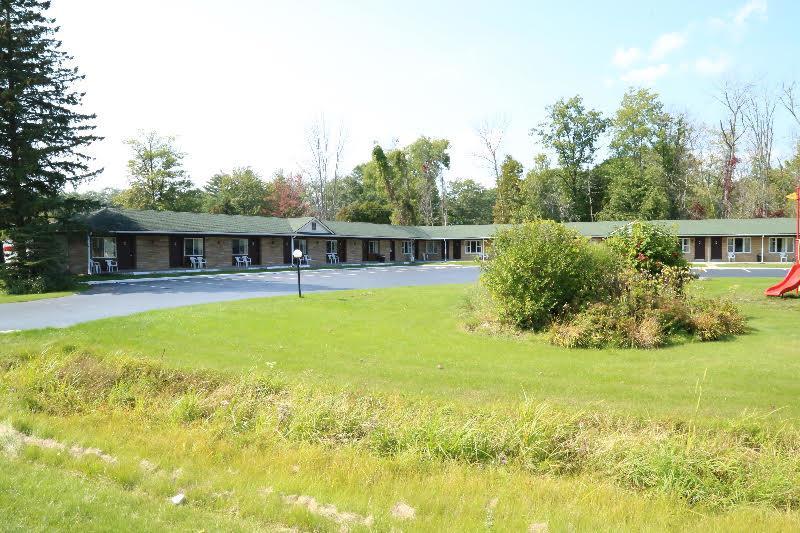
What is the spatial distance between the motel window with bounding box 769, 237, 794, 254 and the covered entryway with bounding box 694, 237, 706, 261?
13.9 ft

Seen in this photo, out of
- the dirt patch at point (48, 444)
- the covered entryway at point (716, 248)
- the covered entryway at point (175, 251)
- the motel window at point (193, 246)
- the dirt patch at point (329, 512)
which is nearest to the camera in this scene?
the dirt patch at point (329, 512)

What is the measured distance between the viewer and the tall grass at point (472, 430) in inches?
183

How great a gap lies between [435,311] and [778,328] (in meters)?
7.38

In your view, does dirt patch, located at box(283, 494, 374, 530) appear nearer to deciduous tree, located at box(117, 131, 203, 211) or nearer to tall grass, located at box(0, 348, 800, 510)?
tall grass, located at box(0, 348, 800, 510)

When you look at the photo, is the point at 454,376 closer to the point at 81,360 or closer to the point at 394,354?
the point at 394,354

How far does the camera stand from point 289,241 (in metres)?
40.2

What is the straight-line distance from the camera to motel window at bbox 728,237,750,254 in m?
40.6

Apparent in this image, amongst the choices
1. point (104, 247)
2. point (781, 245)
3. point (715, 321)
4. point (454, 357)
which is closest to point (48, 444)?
point (454, 357)

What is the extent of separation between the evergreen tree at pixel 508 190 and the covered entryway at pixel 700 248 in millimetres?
19794

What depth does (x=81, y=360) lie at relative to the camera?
27.9 feet

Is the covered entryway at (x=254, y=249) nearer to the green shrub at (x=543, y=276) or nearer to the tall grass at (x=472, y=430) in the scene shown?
the green shrub at (x=543, y=276)

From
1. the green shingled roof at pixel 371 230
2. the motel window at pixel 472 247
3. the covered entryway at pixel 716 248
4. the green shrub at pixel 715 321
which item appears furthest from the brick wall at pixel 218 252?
the covered entryway at pixel 716 248

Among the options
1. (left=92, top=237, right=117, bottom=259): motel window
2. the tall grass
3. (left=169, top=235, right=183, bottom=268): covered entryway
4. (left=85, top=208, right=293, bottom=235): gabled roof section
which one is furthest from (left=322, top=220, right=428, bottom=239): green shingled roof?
the tall grass

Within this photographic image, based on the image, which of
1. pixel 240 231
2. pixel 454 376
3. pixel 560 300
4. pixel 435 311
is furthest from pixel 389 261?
pixel 454 376
